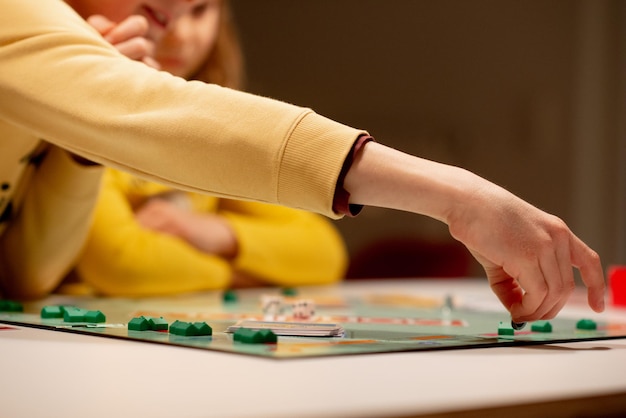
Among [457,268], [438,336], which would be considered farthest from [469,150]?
[438,336]

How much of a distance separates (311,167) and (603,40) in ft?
8.88

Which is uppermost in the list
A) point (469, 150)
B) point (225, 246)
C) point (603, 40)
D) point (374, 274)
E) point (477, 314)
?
point (603, 40)

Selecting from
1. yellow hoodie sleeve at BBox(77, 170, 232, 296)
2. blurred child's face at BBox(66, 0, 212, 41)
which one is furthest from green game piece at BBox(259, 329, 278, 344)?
A: yellow hoodie sleeve at BBox(77, 170, 232, 296)

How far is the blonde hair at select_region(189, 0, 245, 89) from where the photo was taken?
62.6 inches

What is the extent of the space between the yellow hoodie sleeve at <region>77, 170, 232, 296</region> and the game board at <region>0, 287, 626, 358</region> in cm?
15

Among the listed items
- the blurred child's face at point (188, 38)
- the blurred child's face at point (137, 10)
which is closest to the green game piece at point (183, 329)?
the blurred child's face at point (137, 10)

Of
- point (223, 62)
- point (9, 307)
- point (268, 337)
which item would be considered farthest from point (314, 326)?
point (223, 62)

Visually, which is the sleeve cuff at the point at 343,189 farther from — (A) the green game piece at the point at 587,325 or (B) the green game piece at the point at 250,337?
(A) the green game piece at the point at 587,325

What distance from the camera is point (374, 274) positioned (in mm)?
2736

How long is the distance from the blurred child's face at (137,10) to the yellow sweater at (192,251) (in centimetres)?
33

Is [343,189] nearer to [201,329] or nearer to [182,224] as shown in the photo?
[201,329]

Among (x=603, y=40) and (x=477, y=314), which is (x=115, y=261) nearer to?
(x=477, y=314)

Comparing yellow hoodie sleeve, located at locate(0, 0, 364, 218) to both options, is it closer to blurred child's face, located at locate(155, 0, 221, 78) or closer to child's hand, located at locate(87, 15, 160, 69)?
child's hand, located at locate(87, 15, 160, 69)

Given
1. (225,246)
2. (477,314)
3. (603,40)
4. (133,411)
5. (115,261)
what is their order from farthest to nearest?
(603,40) → (225,246) → (115,261) → (477,314) → (133,411)
